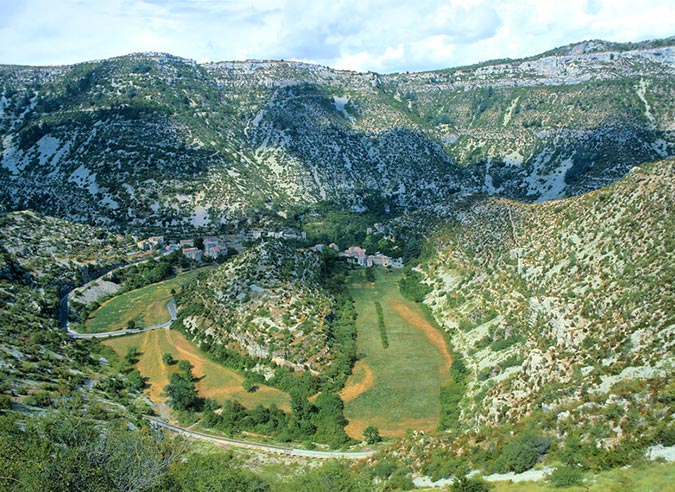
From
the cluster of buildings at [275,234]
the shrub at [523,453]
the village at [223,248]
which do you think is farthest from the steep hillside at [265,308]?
the shrub at [523,453]

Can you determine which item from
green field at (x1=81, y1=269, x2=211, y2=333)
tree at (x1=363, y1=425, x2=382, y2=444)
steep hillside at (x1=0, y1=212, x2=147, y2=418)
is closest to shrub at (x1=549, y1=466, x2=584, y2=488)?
tree at (x1=363, y1=425, x2=382, y2=444)

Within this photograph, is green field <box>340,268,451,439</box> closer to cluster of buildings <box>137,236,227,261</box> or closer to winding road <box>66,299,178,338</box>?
winding road <box>66,299,178,338</box>

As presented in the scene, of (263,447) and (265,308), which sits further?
(265,308)

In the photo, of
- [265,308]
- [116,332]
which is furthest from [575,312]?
[116,332]

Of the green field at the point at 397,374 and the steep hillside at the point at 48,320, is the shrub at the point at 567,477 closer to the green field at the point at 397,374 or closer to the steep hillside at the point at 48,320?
the green field at the point at 397,374

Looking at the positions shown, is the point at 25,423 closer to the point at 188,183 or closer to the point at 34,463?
the point at 34,463

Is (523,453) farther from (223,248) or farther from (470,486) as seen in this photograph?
(223,248)
